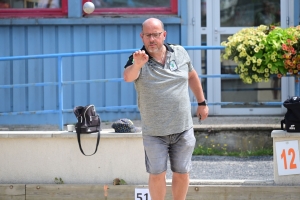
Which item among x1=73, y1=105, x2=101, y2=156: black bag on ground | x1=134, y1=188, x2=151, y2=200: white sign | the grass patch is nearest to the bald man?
x1=134, y1=188, x2=151, y2=200: white sign

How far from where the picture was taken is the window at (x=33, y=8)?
9799 mm

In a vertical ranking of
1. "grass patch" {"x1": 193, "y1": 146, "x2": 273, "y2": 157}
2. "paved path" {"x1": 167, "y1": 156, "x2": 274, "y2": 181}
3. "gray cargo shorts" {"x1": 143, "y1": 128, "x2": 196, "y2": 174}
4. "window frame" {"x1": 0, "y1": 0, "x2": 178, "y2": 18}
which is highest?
"window frame" {"x1": 0, "y1": 0, "x2": 178, "y2": 18}

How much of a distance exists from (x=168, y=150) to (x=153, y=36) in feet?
3.33

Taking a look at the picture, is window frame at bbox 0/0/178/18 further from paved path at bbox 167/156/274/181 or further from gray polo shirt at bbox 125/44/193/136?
gray polo shirt at bbox 125/44/193/136

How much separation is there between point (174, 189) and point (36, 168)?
191 centimetres

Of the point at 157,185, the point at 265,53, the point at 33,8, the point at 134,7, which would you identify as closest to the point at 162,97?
the point at 157,185

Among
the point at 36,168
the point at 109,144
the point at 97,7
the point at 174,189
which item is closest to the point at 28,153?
the point at 36,168

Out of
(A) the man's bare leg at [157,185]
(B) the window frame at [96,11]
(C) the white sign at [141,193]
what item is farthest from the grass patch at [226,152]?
(A) the man's bare leg at [157,185]

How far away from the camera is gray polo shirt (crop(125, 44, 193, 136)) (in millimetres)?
5766

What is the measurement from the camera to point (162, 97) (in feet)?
18.9

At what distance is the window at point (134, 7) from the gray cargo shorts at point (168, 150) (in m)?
4.14

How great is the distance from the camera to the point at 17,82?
9.79 meters

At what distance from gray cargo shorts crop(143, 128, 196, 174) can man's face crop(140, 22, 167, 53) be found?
761mm

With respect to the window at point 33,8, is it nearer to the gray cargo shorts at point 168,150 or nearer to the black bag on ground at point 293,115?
the black bag on ground at point 293,115
